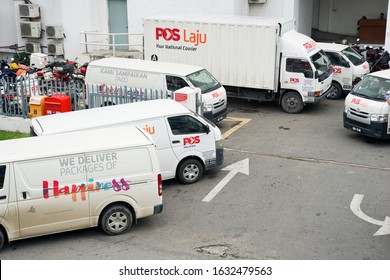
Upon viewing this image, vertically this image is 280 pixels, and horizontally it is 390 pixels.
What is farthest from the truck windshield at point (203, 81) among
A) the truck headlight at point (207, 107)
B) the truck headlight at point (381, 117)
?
the truck headlight at point (381, 117)

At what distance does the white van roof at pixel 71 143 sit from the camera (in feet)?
32.4

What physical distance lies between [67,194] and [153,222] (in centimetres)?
193

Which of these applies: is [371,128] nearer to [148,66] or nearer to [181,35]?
[148,66]

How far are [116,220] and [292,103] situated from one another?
973 cm

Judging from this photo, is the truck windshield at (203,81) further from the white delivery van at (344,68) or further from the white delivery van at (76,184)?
the white delivery van at (76,184)

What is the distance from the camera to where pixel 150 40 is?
784 inches

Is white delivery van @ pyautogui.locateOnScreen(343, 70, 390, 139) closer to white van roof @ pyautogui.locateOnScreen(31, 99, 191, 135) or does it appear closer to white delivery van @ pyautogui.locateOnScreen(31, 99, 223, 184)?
white delivery van @ pyautogui.locateOnScreen(31, 99, 223, 184)

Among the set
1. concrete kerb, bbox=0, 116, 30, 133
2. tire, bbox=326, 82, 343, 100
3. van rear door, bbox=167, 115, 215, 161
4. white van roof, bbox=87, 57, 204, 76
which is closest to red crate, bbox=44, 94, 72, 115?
concrete kerb, bbox=0, 116, 30, 133

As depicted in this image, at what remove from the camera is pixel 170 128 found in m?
12.5

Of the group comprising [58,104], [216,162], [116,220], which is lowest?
[116,220]

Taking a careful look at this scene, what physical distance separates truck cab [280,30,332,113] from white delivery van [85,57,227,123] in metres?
2.70

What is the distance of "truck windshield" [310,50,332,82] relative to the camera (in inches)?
720

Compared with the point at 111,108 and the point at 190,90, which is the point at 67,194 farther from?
the point at 190,90

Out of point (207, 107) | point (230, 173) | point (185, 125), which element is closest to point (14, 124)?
point (207, 107)
